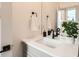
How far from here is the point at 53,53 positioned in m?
1.28

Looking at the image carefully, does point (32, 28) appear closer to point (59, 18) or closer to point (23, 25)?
point (23, 25)

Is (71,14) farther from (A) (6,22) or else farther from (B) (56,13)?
(A) (6,22)

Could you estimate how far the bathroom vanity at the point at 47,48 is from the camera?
4.25 ft

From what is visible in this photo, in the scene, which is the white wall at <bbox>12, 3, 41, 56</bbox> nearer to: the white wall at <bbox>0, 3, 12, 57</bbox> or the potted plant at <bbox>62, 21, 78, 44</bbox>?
the white wall at <bbox>0, 3, 12, 57</bbox>

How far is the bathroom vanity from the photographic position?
1297mm

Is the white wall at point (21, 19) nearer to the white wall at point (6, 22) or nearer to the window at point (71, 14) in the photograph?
the white wall at point (6, 22)

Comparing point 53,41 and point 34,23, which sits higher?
point 34,23

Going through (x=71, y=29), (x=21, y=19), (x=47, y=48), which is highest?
(x=21, y=19)

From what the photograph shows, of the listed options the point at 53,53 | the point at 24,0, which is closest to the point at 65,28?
→ the point at 53,53

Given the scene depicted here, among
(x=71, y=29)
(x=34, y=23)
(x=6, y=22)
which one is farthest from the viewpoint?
(x=34, y=23)

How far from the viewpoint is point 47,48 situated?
1.41 meters

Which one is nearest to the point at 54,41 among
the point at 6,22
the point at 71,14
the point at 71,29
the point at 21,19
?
→ the point at 71,29

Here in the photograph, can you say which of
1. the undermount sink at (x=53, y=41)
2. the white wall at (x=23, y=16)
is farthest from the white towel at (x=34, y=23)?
the undermount sink at (x=53, y=41)

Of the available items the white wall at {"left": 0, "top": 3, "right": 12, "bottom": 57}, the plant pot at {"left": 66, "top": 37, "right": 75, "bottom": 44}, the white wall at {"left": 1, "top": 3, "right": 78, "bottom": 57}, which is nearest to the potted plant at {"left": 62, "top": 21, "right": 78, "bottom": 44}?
the plant pot at {"left": 66, "top": 37, "right": 75, "bottom": 44}
